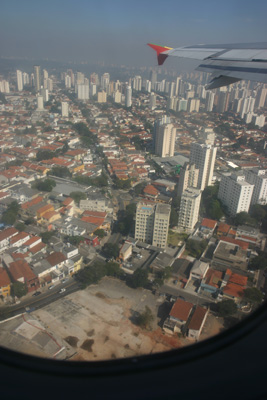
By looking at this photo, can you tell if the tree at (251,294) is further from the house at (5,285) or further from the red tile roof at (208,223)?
the house at (5,285)

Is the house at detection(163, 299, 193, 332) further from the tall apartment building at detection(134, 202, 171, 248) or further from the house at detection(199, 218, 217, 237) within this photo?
the house at detection(199, 218, 217, 237)

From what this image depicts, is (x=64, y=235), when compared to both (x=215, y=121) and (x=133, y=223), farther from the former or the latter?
(x=215, y=121)

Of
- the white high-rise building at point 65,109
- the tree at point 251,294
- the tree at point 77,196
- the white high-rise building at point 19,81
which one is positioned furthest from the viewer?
the white high-rise building at point 19,81

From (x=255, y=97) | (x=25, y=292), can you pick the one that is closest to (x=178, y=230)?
(x=25, y=292)

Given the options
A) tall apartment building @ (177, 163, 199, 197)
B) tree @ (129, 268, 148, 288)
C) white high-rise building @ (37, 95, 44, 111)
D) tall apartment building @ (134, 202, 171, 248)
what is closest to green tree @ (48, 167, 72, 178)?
tall apartment building @ (177, 163, 199, 197)

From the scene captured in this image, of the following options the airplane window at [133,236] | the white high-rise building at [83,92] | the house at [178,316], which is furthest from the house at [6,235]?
the white high-rise building at [83,92]

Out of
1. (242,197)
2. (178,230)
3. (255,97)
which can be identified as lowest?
(178,230)
